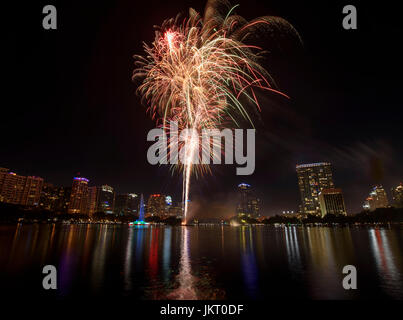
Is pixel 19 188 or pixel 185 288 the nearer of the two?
pixel 185 288

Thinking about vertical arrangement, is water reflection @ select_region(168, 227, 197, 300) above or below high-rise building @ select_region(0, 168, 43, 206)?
below

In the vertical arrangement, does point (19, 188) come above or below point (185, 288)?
above

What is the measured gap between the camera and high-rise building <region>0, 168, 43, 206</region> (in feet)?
552

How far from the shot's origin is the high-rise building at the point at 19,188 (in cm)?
16825

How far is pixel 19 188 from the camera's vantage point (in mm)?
182000

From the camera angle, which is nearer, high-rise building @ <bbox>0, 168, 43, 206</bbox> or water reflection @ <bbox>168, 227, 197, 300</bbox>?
water reflection @ <bbox>168, 227, 197, 300</bbox>

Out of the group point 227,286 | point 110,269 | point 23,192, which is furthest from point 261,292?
point 23,192

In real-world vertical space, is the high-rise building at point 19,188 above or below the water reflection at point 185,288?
above

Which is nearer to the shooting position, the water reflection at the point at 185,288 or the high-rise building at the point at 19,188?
the water reflection at the point at 185,288
